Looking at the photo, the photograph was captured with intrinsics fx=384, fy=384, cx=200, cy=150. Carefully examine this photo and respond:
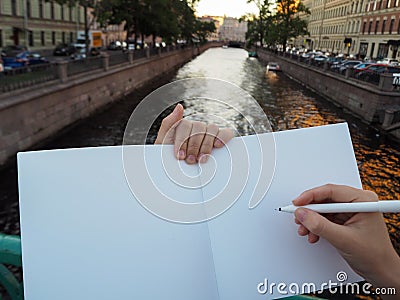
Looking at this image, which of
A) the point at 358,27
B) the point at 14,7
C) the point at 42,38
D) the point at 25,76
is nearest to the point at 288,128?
the point at 25,76

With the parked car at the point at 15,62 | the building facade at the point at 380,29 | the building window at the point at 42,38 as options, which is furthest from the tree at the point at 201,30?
the parked car at the point at 15,62

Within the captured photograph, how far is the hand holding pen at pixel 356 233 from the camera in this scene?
1.00 m

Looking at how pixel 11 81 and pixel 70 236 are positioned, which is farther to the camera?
pixel 11 81

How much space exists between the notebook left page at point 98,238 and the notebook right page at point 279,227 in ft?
0.21

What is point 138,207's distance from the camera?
3.88 feet

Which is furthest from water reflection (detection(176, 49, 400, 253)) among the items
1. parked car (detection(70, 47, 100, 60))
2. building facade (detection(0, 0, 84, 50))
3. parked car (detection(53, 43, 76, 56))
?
building facade (detection(0, 0, 84, 50))

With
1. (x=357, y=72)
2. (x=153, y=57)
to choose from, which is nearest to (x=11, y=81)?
(x=357, y=72)

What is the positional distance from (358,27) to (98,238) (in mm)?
60972

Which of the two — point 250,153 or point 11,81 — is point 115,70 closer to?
point 11,81

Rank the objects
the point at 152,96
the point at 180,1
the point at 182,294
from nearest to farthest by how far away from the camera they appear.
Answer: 1. the point at 182,294
2. the point at 152,96
3. the point at 180,1

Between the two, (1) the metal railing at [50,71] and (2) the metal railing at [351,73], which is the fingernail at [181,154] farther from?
(2) the metal railing at [351,73]

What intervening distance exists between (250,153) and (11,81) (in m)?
12.1

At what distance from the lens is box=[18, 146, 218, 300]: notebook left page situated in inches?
42.3

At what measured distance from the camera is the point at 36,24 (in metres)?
37.1
